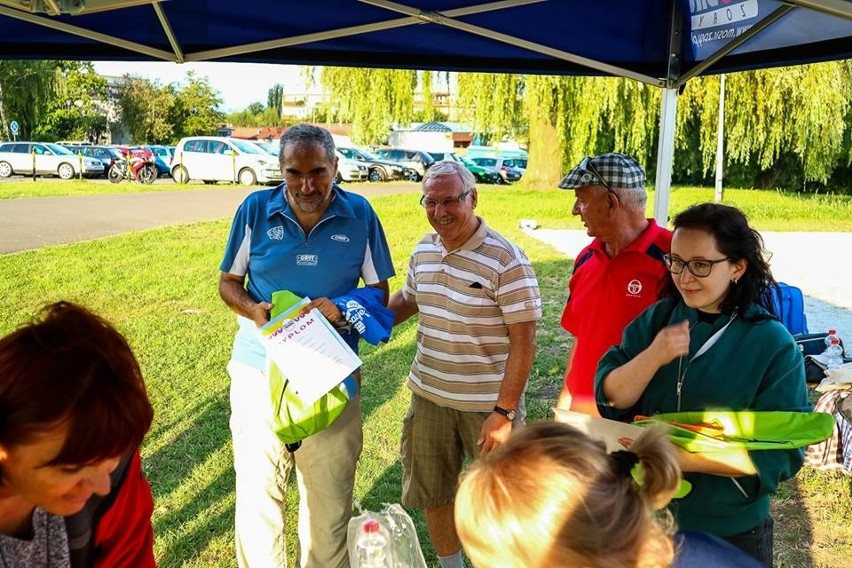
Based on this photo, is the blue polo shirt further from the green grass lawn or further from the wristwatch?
the green grass lawn

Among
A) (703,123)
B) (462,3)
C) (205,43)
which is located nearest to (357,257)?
(462,3)

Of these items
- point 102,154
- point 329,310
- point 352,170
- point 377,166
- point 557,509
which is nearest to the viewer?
point 557,509

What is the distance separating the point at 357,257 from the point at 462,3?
50.7 inches

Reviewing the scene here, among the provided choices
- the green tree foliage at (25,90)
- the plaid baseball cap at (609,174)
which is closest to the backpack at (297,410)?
the plaid baseball cap at (609,174)

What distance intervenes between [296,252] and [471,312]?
0.72 metres

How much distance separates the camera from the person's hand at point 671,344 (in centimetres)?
186

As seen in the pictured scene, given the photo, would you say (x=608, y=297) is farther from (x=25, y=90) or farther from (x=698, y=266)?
(x=25, y=90)

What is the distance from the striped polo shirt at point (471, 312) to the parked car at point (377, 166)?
26.1 metres

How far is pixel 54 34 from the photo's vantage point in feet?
11.1

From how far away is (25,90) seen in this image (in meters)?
34.2

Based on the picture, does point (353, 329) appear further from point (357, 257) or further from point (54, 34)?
point (54, 34)

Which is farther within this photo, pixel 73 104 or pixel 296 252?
pixel 73 104

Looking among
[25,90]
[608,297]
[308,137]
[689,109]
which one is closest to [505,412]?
[608,297]

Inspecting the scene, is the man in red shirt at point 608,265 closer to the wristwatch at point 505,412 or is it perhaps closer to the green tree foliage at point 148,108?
the wristwatch at point 505,412
